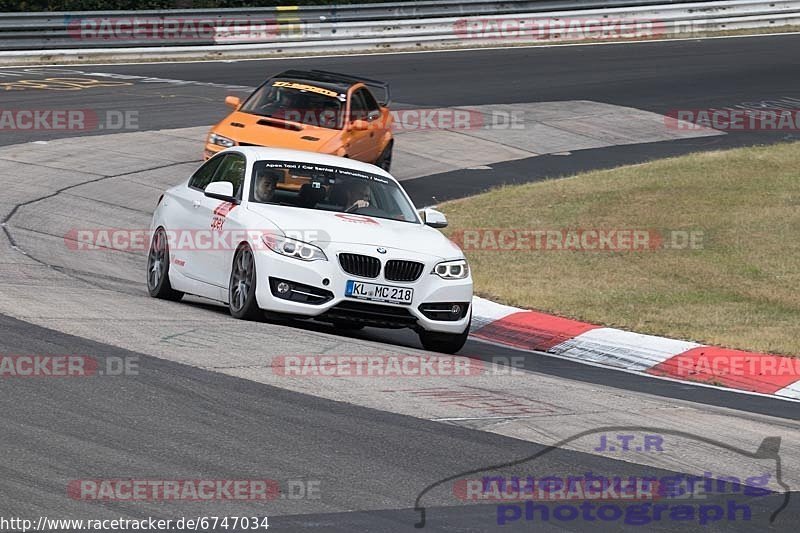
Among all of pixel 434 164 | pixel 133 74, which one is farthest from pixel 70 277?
pixel 133 74

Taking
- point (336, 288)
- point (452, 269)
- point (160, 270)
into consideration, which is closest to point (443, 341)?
point (452, 269)

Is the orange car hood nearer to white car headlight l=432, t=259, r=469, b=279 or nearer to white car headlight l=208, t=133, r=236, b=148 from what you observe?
white car headlight l=208, t=133, r=236, b=148

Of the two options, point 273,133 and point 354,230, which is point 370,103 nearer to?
point 273,133

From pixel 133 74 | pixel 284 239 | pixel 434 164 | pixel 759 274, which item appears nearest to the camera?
pixel 284 239

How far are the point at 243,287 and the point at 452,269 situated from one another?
169 cm

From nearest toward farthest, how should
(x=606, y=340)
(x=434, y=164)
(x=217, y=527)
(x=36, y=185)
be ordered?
(x=217, y=527) → (x=606, y=340) → (x=36, y=185) → (x=434, y=164)

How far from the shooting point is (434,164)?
22938 millimetres

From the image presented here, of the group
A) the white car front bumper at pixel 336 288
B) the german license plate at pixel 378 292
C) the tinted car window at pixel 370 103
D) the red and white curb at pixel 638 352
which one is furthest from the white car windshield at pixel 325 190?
the tinted car window at pixel 370 103

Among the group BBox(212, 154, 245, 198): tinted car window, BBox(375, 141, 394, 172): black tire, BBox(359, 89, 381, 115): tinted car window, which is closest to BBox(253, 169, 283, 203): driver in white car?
BBox(212, 154, 245, 198): tinted car window

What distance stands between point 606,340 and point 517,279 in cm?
268

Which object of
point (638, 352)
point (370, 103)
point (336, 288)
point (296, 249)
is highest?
point (370, 103)

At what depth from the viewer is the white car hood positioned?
1094 centimetres

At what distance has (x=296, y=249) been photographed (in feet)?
35.3

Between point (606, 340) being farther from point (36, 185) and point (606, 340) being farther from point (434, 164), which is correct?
point (434, 164)
